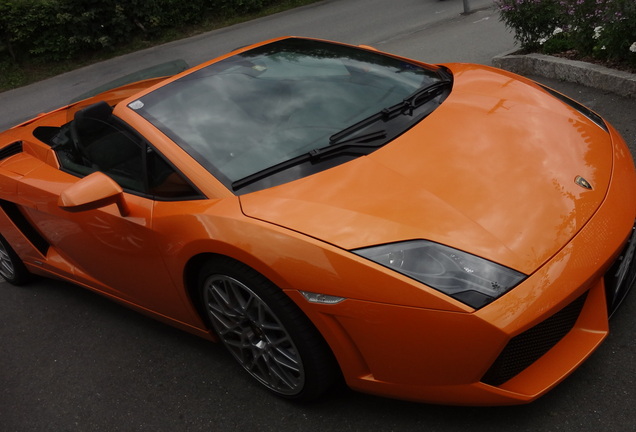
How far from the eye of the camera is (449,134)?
290 cm

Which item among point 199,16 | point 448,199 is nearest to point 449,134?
point 448,199

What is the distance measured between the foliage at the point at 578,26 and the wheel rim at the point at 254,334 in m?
3.83

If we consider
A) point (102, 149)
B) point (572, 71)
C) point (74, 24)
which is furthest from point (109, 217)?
point (74, 24)

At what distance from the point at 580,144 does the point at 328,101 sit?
119cm

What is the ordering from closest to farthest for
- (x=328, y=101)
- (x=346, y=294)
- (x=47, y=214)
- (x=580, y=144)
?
(x=346, y=294) → (x=580, y=144) → (x=328, y=101) → (x=47, y=214)

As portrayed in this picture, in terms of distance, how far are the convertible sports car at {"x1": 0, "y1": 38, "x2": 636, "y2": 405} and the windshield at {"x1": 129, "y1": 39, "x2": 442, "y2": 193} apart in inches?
0.4

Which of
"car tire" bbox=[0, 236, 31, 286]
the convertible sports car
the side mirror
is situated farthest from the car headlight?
"car tire" bbox=[0, 236, 31, 286]

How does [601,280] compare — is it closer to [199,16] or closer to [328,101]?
[328,101]

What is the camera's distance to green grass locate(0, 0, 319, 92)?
13.6 m

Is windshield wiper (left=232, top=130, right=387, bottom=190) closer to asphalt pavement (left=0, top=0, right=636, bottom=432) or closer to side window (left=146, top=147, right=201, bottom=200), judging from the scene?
side window (left=146, top=147, right=201, bottom=200)

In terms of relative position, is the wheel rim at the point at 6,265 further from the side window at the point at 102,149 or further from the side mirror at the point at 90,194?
the side mirror at the point at 90,194

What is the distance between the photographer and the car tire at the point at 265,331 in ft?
8.18

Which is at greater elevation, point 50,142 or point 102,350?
point 50,142

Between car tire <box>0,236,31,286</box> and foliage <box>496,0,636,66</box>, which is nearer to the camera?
car tire <box>0,236,31,286</box>
